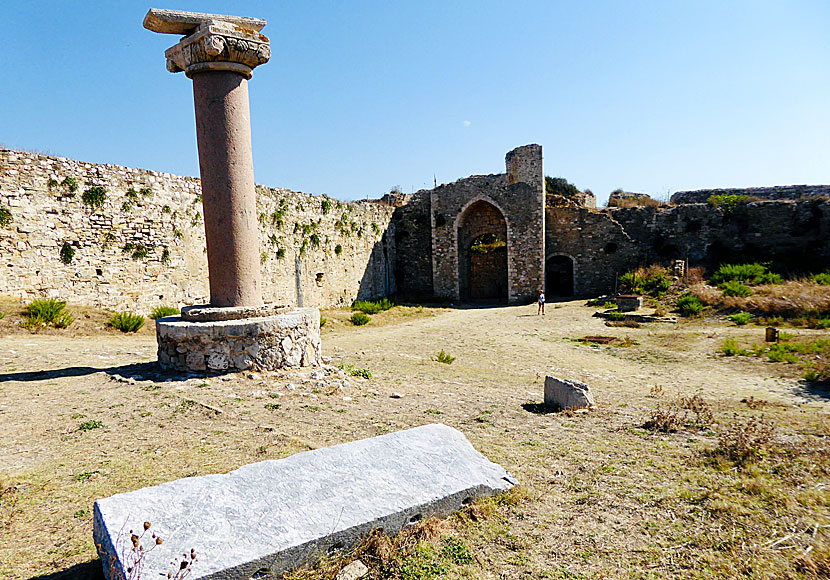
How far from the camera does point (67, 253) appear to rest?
10.3m

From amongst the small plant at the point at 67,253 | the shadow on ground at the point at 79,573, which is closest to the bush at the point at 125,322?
the small plant at the point at 67,253

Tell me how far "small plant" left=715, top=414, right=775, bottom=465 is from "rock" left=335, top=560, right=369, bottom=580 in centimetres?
353

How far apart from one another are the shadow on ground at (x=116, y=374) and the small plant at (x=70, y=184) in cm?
577

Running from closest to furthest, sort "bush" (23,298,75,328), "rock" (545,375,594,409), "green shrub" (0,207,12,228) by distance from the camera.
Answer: "rock" (545,375,594,409) < "bush" (23,298,75,328) < "green shrub" (0,207,12,228)

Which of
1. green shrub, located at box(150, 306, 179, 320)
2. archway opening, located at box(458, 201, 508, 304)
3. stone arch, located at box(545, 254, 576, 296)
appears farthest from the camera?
stone arch, located at box(545, 254, 576, 296)

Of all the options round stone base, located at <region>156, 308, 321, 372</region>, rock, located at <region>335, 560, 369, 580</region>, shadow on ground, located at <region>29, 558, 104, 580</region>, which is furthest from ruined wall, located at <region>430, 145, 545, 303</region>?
shadow on ground, located at <region>29, 558, 104, 580</region>

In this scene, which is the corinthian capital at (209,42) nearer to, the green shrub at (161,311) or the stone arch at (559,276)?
the green shrub at (161,311)

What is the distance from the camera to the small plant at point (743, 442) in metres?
4.22

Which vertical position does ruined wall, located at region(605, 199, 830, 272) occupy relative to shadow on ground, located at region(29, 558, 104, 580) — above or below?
above

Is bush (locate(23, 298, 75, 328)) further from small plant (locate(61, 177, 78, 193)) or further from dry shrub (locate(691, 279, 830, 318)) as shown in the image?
dry shrub (locate(691, 279, 830, 318))

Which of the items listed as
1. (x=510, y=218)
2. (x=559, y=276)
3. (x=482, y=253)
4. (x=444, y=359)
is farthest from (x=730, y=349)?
(x=482, y=253)

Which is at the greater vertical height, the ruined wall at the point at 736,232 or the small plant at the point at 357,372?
the ruined wall at the point at 736,232

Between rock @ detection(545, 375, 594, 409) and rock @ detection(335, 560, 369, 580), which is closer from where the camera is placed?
rock @ detection(335, 560, 369, 580)

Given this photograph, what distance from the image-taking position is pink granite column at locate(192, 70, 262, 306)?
655 cm
